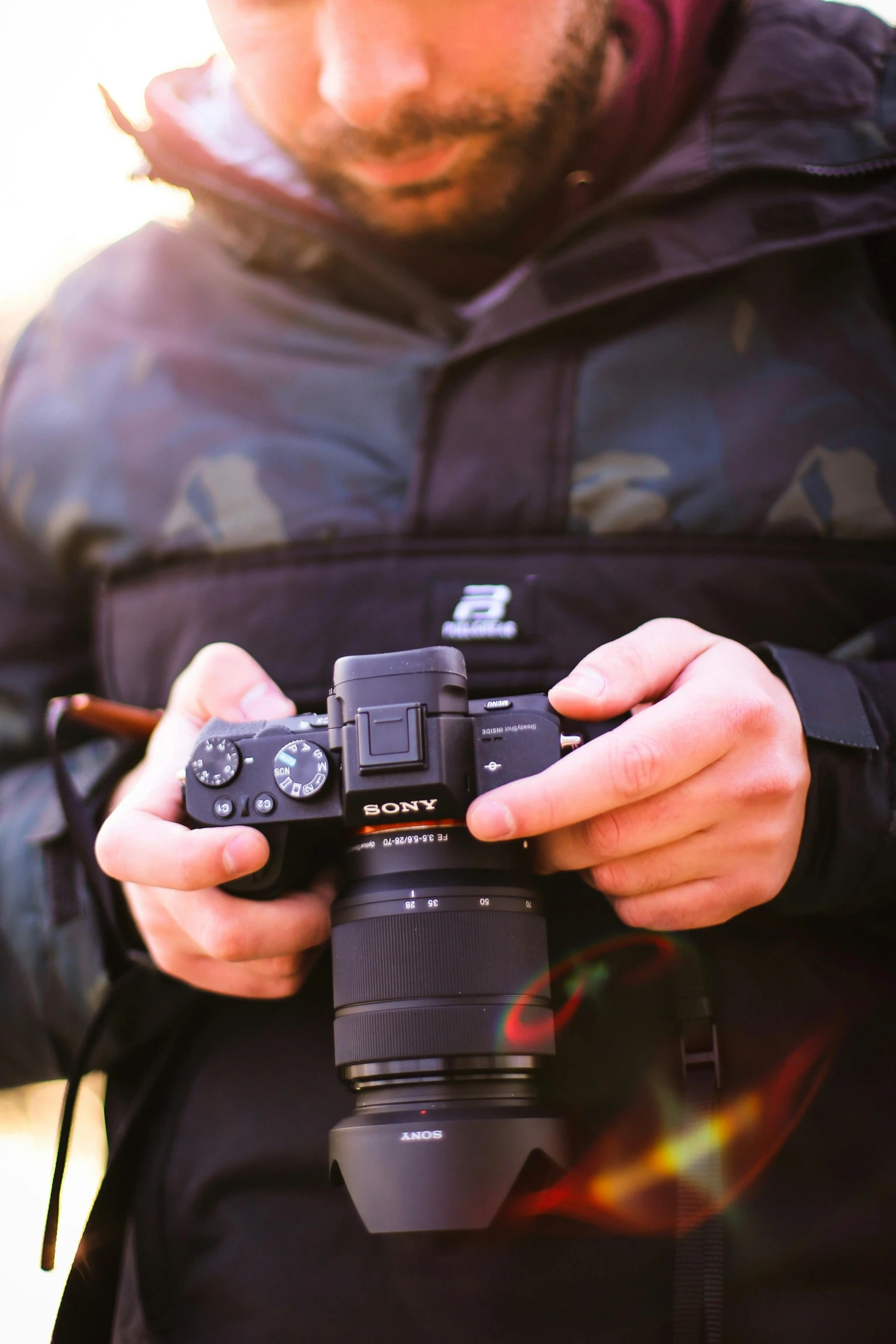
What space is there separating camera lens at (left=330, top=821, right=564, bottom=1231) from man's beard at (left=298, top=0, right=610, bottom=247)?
3.28 feet

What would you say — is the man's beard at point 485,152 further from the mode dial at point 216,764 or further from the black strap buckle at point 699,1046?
the black strap buckle at point 699,1046

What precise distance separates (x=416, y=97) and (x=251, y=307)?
37 cm

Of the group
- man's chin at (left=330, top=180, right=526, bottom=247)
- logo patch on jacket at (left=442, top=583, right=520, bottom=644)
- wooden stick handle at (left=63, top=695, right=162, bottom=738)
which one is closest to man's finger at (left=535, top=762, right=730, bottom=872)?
logo patch on jacket at (left=442, top=583, right=520, bottom=644)

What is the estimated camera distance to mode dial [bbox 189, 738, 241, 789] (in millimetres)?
1024

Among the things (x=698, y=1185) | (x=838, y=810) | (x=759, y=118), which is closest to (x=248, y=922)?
(x=698, y=1185)

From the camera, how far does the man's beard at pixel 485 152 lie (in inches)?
58.5

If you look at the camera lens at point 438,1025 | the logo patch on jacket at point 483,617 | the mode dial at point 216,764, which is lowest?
the camera lens at point 438,1025

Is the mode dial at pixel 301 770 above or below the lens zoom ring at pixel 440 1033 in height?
above

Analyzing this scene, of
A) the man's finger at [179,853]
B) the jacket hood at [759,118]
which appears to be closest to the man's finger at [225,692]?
the man's finger at [179,853]

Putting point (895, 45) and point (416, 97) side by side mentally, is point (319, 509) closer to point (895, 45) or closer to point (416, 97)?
point (416, 97)

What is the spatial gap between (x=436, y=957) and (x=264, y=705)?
403 millimetres

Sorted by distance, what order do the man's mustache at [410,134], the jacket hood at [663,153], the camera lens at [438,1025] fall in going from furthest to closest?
the man's mustache at [410,134], the jacket hood at [663,153], the camera lens at [438,1025]

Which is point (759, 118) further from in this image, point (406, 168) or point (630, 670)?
point (630, 670)

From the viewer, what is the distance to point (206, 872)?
964mm
